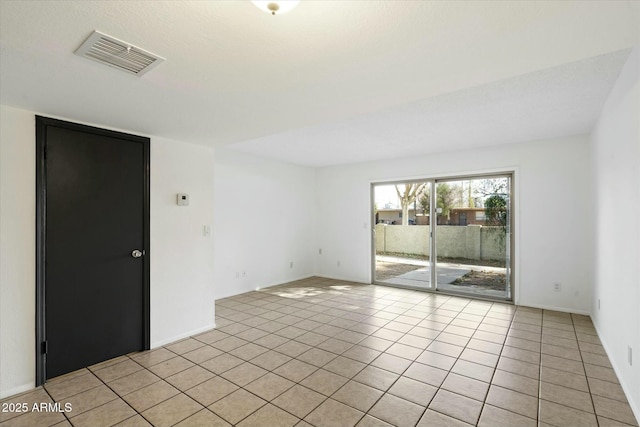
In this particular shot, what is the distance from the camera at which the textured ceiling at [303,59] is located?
54.0 inches

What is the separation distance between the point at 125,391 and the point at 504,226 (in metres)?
5.30

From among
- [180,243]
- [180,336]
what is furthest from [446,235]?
[180,336]

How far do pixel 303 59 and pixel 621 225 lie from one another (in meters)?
2.87

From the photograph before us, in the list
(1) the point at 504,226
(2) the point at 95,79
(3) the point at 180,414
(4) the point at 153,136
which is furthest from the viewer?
(1) the point at 504,226

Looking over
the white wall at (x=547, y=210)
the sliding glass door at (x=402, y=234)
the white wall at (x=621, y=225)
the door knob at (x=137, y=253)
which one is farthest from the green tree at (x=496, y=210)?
the door knob at (x=137, y=253)

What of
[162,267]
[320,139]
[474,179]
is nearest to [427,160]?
[474,179]

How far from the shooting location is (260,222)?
602 centimetres

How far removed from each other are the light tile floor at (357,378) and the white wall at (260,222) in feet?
4.94

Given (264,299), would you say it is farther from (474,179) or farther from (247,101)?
(474,179)

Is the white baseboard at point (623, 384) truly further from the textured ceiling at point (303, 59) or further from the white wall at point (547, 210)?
the textured ceiling at point (303, 59)

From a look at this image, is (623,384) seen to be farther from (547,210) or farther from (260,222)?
(260,222)

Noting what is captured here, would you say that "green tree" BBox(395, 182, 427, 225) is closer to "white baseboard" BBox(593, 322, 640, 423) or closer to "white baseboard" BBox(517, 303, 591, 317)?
"white baseboard" BBox(517, 303, 591, 317)

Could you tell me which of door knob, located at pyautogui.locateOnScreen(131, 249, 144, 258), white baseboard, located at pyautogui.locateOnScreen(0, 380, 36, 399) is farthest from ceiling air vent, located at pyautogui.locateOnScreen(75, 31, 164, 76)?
white baseboard, located at pyautogui.locateOnScreen(0, 380, 36, 399)

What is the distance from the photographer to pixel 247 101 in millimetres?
2404
